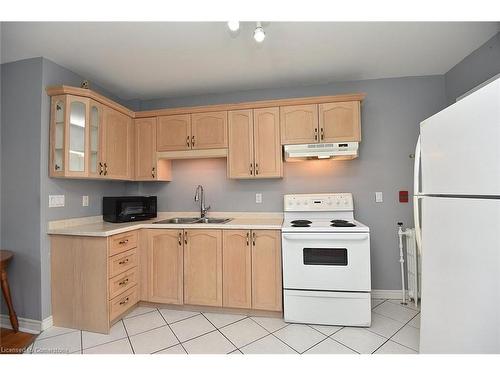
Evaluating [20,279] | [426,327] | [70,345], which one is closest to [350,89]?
[426,327]

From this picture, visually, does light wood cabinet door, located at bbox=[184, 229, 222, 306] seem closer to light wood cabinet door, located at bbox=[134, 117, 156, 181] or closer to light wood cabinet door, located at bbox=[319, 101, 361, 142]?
light wood cabinet door, located at bbox=[134, 117, 156, 181]

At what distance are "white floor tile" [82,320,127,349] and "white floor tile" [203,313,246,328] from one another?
0.72 meters

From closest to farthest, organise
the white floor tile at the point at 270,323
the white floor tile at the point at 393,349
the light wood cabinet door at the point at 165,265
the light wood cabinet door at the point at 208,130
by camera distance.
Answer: the white floor tile at the point at 393,349 < the white floor tile at the point at 270,323 < the light wood cabinet door at the point at 165,265 < the light wood cabinet door at the point at 208,130

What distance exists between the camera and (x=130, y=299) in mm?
2133

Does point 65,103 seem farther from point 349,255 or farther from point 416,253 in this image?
point 416,253

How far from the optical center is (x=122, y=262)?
204 centimetres

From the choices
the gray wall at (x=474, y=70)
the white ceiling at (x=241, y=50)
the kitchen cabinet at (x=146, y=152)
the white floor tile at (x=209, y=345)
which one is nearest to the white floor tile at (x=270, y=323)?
the white floor tile at (x=209, y=345)

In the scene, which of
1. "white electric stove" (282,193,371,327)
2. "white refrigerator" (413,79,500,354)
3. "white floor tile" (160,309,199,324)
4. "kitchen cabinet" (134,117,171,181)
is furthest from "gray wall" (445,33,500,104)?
"white floor tile" (160,309,199,324)

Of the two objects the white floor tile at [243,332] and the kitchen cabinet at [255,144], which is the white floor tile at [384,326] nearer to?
the white floor tile at [243,332]

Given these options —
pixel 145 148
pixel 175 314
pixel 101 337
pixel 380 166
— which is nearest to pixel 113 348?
pixel 101 337

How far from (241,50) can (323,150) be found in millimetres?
1189

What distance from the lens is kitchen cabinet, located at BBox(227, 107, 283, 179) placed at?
237 cm

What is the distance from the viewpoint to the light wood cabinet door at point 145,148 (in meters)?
2.59

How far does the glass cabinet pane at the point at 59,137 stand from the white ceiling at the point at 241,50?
0.46 meters
